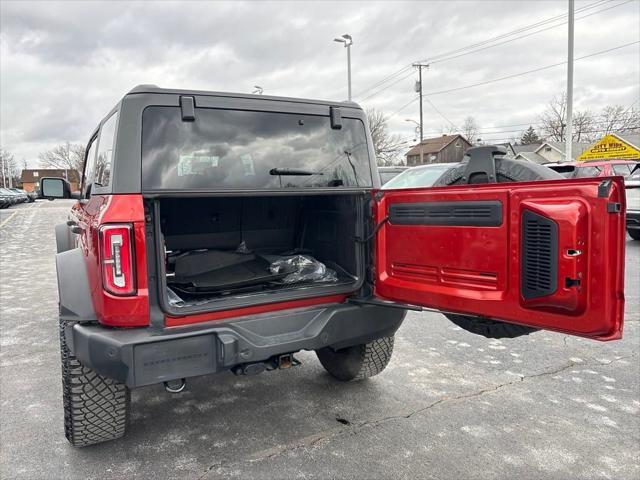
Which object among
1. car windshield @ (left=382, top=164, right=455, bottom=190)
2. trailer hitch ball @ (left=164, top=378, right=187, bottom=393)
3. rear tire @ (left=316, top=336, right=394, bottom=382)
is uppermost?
car windshield @ (left=382, top=164, right=455, bottom=190)

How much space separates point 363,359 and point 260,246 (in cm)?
131

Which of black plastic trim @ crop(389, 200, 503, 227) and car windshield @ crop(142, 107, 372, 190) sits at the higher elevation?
car windshield @ crop(142, 107, 372, 190)

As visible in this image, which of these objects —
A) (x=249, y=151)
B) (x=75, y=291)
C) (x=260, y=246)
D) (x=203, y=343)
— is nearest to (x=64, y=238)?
(x=260, y=246)

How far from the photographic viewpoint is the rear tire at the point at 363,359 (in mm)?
3701

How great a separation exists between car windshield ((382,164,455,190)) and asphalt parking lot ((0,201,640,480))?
14.7 feet

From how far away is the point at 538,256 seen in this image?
7.34 ft

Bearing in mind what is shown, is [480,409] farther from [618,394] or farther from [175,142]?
[175,142]

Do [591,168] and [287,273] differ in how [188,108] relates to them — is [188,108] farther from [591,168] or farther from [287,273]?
[591,168]

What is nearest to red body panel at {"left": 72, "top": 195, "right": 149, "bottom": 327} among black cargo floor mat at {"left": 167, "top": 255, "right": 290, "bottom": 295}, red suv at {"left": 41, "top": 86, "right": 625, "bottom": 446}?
red suv at {"left": 41, "top": 86, "right": 625, "bottom": 446}

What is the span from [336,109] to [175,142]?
1.06 m

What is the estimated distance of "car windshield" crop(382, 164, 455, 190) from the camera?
8.83 m

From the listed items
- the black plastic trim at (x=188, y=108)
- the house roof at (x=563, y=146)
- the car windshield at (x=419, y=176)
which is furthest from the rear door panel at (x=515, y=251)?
the house roof at (x=563, y=146)

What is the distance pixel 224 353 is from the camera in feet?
8.33

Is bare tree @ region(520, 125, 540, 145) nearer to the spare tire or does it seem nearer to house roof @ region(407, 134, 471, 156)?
house roof @ region(407, 134, 471, 156)
